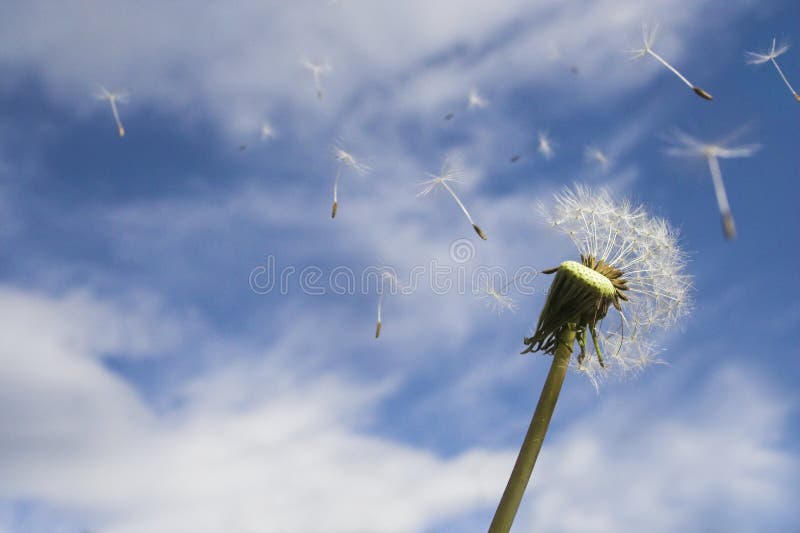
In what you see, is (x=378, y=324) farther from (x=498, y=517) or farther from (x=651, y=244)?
(x=651, y=244)

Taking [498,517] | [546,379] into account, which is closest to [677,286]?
[546,379]

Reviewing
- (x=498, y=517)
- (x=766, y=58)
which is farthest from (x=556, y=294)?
(x=766, y=58)

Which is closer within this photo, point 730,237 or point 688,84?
point 730,237

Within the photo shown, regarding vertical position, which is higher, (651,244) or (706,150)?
(651,244)

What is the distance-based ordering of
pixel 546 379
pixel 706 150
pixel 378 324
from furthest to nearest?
pixel 546 379 < pixel 378 324 < pixel 706 150

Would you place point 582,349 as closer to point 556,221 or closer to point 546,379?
point 546,379

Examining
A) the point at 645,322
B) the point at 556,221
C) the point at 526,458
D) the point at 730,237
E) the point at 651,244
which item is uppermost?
the point at 556,221

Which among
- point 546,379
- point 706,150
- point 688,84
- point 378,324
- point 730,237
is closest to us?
point 730,237
